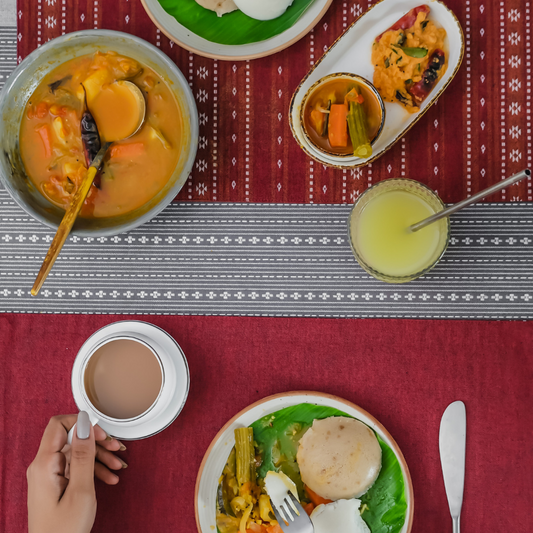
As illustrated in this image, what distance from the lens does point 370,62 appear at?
4.31ft

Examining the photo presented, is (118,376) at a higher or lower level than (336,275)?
lower

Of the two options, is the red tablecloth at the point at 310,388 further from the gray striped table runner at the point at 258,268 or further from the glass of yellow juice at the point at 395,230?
the glass of yellow juice at the point at 395,230

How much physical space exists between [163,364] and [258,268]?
0.36m

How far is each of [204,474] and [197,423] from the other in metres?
0.14

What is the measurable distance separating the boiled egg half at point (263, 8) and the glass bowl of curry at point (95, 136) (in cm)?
25

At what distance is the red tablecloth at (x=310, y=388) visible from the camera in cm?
134

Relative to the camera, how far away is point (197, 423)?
1.36 metres

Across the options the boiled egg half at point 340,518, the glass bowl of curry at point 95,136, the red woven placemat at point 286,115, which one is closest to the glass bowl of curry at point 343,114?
the red woven placemat at point 286,115

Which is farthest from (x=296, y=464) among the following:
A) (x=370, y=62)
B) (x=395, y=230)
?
(x=370, y=62)

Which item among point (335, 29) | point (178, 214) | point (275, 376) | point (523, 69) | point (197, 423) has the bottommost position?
point (197, 423)

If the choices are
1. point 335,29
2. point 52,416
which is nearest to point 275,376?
point 52,416

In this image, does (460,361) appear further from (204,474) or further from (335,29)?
(335,29)

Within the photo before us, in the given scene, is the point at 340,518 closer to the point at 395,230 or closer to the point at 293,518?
the point at 293,518

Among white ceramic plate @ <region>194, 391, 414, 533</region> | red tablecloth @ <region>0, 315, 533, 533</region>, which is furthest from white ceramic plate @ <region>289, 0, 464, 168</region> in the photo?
white ceramic plate @ <region>194, 391, 414, 533</region>
